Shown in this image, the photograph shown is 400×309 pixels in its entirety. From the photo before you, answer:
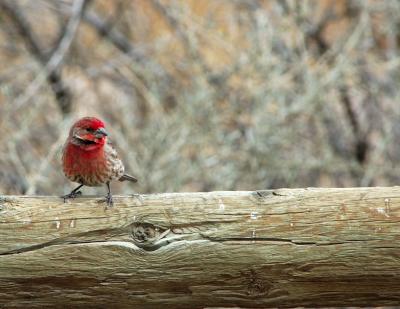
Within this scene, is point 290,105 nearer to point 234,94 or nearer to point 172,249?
point 234,94

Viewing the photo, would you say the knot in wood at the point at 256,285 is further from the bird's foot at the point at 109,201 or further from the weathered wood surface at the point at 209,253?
the bird's foot at the point at 109,201

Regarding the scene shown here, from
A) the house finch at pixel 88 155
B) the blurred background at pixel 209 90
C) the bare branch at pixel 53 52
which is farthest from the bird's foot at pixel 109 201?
the bare branch at pixel 53 52

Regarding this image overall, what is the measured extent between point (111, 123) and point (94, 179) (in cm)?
406

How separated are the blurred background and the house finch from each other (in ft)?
6.13

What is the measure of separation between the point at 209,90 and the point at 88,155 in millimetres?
3469

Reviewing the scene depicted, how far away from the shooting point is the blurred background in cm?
833

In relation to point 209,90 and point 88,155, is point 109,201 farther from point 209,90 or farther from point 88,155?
point 209,90

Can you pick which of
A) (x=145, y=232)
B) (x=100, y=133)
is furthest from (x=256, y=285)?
(x=100, y=133)

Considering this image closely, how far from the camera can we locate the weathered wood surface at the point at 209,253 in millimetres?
3531

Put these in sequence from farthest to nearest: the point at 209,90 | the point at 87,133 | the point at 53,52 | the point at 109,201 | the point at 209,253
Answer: the point at 53,52
the point at 209,90
the point at 87,133
the point at 109,201
the point at 209,253

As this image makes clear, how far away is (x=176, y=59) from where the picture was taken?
383 inches

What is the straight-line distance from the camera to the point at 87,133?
5129 millimetres

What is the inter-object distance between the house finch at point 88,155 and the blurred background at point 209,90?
1.87 meters

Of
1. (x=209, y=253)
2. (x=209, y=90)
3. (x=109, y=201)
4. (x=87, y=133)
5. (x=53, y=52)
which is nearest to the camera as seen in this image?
(x=209, y=253)
